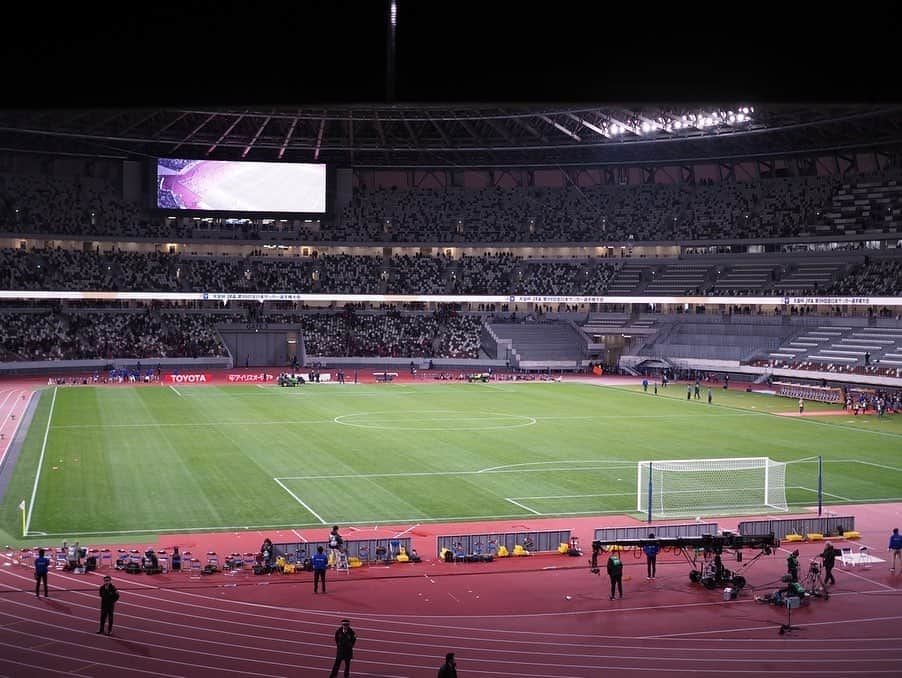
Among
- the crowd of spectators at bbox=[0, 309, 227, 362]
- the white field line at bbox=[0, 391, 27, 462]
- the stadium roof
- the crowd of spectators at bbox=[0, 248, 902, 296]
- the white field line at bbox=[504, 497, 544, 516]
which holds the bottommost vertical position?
the white field line at bbox=[504, 497, 544, 516]

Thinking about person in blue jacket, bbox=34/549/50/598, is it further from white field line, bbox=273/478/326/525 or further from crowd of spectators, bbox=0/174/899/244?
crowd of spectators, bbox=0/174/899/244

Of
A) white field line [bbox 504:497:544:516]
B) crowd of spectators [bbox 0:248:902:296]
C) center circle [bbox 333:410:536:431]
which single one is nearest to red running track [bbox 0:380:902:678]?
white field line [bbox 504:497:544:516]

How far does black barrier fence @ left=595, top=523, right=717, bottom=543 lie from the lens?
82.3 ft

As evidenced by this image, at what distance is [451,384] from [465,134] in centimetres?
2319

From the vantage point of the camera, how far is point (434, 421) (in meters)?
52.1

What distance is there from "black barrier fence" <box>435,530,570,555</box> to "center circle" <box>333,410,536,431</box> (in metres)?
23.1

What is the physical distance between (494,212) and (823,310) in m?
34.2

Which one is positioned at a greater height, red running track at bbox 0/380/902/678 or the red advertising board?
the red advertising board

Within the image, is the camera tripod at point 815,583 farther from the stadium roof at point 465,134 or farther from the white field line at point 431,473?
the stadium roof at point 465,134

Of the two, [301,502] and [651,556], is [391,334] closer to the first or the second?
[301,502]

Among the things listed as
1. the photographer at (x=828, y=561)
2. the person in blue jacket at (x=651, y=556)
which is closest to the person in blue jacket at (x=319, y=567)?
the person in blue jacket at (x=651, y=556)

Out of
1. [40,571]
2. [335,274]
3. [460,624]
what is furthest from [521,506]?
[335,274]

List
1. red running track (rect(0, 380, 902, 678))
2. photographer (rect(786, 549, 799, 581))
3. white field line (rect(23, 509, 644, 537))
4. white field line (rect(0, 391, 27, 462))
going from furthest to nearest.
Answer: white field line (rect(0, 391, 27, 462)), white field line (rect(23, 509, 644, 537)), photographer (rect(786, 549, 799, 581)), red running track (rect(0, 380, 902, 678))

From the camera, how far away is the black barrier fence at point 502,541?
82.1ft
